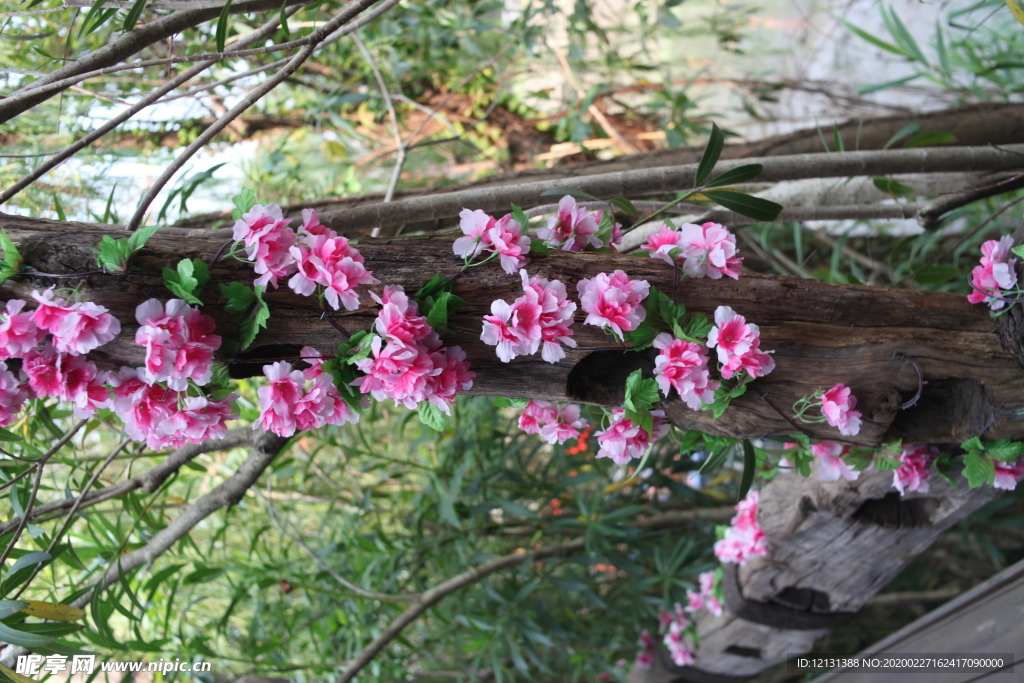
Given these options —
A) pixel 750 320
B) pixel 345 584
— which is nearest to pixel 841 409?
pixel 750 320

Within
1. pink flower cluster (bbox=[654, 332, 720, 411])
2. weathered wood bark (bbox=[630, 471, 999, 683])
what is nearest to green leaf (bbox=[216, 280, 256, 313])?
pink flower cluster (bbox=[654, 332, 720, 411])

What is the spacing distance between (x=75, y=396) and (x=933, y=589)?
3.53m

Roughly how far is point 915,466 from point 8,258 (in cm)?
143

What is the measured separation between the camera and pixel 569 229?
0.95 metres

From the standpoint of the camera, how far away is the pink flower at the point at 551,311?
79 centimetres

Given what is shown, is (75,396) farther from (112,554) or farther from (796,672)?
(796,672)

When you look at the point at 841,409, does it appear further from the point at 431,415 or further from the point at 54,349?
the point at 54,349

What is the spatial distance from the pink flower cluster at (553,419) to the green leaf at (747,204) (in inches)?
16.5

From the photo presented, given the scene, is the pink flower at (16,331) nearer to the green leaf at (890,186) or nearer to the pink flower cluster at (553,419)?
the pink flower cluster at (553,419)

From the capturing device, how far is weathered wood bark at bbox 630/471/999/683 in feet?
4.84

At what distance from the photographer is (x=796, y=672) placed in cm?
287

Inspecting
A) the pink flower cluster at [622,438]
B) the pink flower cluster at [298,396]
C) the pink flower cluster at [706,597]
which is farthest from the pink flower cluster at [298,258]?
the pink flower cluster at [706,597]

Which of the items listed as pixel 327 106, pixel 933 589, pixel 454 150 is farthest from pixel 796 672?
pixel 327 106

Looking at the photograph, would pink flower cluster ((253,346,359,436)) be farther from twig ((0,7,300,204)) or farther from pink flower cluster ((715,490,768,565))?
pink flower cluster ((715,490,768,565))
